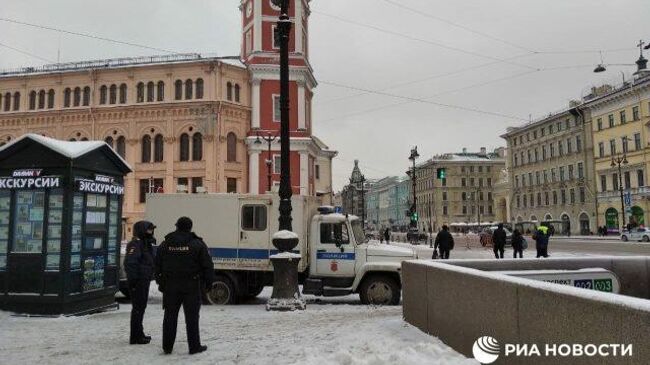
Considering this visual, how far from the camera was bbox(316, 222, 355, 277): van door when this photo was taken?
12.8 m

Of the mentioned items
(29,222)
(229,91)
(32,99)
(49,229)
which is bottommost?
(49,229)

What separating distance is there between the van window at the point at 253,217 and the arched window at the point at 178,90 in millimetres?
37768

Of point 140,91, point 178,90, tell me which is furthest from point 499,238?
point 140,91

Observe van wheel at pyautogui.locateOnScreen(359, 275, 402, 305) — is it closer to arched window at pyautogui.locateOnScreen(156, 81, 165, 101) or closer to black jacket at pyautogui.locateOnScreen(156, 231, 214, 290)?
black jacket at pyautogui.locateOnScreen(156, 231, 214, 290)

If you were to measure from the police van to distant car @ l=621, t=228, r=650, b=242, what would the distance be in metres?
38.7

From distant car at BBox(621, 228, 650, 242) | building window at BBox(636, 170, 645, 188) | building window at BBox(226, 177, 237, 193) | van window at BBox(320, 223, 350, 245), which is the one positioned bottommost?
distant car at BBox(621, 228, 650, 242)

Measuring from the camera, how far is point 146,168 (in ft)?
158

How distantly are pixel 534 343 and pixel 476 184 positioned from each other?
121847 mm

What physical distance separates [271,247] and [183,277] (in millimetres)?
6455

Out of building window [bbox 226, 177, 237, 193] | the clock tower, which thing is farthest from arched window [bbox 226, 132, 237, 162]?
building window [bbox 226, 177, 237, 193]

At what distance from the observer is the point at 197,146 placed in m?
47.9

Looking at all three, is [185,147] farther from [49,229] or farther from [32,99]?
[49,229]

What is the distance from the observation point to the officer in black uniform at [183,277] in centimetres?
654

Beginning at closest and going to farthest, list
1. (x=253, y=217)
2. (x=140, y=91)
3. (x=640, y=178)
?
1. (x=253, y=217)
2. (x=140, y=91)
3. (x=640, y=178)
